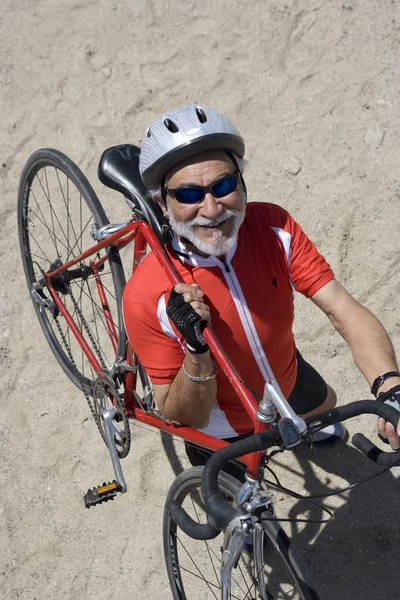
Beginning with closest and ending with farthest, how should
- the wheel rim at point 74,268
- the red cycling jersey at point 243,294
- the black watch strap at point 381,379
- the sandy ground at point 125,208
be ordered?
the black watch strap at point 381,379 < the red cycling jersey at point 243,294 < the sandy ground at point 125,208 < the wheel rim at point 74,268

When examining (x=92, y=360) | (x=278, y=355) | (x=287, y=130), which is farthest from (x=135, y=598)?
(x=287, y=130)

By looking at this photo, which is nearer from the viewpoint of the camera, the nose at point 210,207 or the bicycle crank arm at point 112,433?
the nose at point 210,207

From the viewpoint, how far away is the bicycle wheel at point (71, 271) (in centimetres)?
392

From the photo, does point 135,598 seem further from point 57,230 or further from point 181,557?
point 57,230

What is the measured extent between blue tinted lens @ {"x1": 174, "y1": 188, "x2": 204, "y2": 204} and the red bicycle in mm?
268

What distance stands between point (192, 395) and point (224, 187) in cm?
79

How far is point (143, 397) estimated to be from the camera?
3664mm

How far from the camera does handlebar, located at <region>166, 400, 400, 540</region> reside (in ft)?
6.23

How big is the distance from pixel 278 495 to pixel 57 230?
255cm

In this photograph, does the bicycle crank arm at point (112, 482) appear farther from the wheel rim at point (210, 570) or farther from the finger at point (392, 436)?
the finger at point (392, 436)

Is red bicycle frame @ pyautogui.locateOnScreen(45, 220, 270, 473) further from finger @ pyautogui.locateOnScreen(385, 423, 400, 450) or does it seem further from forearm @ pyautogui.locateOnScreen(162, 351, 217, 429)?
finger @ pyautogui.locateOnScreen(385, 423, 400, 450)

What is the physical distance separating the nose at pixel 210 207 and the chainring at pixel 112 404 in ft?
4.15

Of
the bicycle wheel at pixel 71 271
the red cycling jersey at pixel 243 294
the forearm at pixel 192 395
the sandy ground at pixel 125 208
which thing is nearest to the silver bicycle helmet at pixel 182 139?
the red cycling jersey at pixel 243 294

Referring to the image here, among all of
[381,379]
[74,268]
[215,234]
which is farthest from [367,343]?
[74,268]
